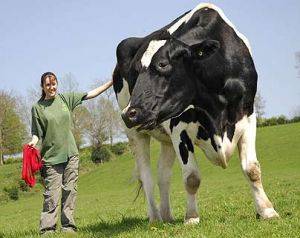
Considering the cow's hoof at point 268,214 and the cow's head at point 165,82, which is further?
the cow's hoof at point 268,214

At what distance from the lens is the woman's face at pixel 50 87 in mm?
7988

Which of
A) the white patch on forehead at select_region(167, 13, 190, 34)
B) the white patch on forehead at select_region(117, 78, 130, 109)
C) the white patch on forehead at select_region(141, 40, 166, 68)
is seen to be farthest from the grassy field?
the white patch on forehead at select_region(167, 13, 190, 34)

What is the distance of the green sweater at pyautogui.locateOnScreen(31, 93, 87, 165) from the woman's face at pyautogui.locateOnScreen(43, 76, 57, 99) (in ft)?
0.35

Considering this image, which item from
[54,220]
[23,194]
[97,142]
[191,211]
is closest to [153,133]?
[191,211]

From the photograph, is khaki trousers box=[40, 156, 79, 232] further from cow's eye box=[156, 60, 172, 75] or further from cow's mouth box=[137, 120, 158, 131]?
cow's eye box=[156, 60, 172, 75]

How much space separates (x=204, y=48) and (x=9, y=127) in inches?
2879

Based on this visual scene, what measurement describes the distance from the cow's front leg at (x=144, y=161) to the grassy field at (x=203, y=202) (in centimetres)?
34

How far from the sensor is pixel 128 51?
8.06 m

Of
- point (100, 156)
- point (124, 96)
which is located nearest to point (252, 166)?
point (124, 96)

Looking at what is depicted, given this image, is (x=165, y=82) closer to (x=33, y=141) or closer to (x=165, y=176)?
(x=165, y=176)

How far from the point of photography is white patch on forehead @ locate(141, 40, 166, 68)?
18.6ft

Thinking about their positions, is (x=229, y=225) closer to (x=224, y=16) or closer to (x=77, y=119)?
(x=224, y=16)

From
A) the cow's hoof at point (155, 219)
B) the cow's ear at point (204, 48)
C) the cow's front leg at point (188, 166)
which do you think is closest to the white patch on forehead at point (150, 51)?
the cow's ear at point (204, 48)

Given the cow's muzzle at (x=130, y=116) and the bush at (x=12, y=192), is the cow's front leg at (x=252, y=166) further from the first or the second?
the bush at (x=12, y=192)
